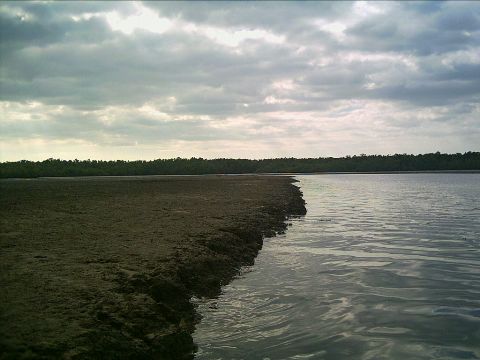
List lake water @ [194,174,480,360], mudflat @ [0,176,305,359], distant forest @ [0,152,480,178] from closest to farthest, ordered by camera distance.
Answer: mudflat @ [0,176,305,359], lake water @ [194,174,480,360], distant forest @ [0,152,480,178]

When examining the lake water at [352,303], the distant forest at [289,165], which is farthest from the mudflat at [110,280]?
the distant forest at [289,165]

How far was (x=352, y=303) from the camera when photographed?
8828 mm

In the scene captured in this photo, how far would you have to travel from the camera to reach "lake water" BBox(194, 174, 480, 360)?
21.8 ft

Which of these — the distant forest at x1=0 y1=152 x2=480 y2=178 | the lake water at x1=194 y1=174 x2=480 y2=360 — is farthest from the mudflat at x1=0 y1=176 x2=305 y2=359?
the distant forest at x1=0 y1=152 x2=480 y2=178

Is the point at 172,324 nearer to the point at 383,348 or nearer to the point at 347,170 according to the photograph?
the point at 383,348

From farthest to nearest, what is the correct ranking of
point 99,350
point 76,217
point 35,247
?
point 76,217 → point 35,247 → point 99,350

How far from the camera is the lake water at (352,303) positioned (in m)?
6.65

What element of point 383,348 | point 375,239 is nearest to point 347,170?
point 375,239

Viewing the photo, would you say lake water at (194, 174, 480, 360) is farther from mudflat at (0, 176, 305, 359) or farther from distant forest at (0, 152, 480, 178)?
distant forest at (0, 152, 480, 178)

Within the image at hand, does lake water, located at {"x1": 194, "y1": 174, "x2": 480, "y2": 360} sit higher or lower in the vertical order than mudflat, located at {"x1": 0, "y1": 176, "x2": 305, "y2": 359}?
lower

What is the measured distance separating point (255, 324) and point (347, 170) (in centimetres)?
17231

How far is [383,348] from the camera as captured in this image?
6.57 meters

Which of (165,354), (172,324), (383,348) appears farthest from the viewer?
(172,324)

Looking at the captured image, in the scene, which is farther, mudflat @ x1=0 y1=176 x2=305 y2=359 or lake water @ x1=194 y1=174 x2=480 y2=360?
lake water @ x1=194 y1=174 x2=480 y2=360
